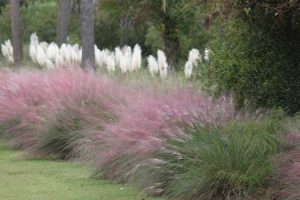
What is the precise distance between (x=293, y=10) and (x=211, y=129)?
1799 mm

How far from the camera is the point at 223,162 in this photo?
327 inches

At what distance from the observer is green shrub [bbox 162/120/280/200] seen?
26.8 feet

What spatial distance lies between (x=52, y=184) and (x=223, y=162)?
9.96 feet

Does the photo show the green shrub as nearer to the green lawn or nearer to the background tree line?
the green lawn

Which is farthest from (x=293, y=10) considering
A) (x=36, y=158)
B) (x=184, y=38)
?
(x=184, y=38)

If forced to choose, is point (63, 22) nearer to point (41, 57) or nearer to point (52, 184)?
point (41, 57)

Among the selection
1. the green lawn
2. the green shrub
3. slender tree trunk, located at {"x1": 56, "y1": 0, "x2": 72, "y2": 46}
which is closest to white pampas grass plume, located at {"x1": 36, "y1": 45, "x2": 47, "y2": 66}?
slender tree trunk, located at {"x1": 56, "y1": 0, "x2": 72, "y2": 46}

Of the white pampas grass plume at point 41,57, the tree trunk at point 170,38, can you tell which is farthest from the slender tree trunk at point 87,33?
the tree trunk at point 170,38

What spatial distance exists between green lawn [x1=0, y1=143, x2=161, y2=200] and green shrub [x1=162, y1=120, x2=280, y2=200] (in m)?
0.67

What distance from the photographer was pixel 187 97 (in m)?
10.5

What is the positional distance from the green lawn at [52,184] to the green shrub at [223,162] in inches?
26.4

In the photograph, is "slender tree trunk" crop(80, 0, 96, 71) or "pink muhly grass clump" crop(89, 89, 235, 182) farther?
"slender tree trunk" crop(80, 0, 96, 71)

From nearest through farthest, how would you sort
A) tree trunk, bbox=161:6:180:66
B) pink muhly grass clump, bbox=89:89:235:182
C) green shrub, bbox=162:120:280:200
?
green shrub, bbox=162:120:280:200, pink muhly grass clump, bbox=89:89:235:182, tree trunk, bbox=161:6:180:66

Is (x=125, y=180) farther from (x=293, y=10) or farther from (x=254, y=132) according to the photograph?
(x=293, y=10)
